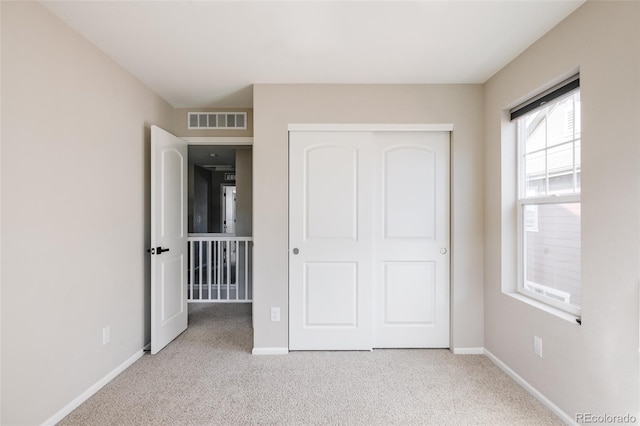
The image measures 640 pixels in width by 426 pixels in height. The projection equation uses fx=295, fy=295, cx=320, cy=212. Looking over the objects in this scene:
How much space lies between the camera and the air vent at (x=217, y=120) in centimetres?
329

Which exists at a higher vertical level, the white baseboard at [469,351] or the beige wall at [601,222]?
the beige wall at [601,222]

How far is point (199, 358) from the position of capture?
254cm

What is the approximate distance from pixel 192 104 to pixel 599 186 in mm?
3440

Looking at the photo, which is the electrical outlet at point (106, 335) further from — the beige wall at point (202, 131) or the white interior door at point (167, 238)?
the beige wall at point (202, 131)

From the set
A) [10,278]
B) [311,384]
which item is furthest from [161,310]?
[311,384]

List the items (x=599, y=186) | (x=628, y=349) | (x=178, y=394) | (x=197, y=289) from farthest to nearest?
1. (x=197, y=289)
2. (x=178, y=394)
3. (x=599, y=186)
4. (x=628, y=349)

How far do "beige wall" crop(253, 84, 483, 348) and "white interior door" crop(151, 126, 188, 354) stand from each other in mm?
882

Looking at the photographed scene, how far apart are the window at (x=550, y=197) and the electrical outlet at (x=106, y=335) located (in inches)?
125

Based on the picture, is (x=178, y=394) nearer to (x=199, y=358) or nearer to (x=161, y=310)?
(x=199, y=358)

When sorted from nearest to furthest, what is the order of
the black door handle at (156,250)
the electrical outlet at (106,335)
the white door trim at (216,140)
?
the electrical outlet at (106,335) → the black door handle at (156,250) → the white door trim at (216,140)

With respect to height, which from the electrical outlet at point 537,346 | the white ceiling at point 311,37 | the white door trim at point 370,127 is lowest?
the electrical outlet at point 537,346

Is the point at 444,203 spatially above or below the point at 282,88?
below

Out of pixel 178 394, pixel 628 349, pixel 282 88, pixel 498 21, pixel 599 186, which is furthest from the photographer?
pixel 282 88

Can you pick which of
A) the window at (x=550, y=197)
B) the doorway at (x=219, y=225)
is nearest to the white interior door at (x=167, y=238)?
the doorway at (x=219, y=225)
